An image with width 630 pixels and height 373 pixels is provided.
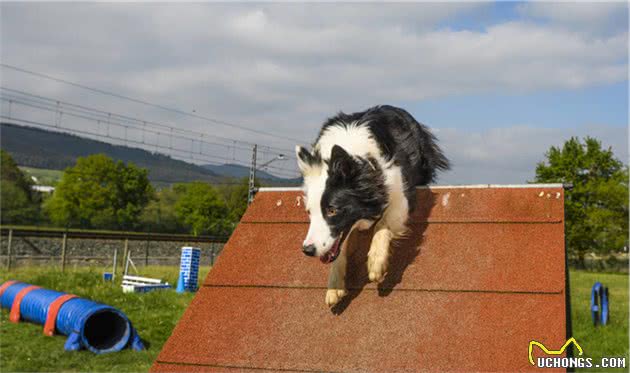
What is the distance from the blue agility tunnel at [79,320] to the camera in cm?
1107

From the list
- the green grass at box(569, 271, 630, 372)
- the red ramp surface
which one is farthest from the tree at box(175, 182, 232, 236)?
the red ramp surface

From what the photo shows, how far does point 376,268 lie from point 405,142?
1.27 metres

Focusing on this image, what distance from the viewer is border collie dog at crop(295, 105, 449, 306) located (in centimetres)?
411

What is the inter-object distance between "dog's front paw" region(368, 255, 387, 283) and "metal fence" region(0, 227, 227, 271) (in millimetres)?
A: 31235

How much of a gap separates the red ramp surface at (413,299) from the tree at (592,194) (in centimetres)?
4932

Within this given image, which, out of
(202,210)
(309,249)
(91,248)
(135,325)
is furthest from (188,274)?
(202,210)

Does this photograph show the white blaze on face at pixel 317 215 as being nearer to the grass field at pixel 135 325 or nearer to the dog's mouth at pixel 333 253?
the dog's mouth at pixel 333 253

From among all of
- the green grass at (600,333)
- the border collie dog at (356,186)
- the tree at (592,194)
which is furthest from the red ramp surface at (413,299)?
the tree at (592,194)

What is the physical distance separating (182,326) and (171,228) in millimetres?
58995

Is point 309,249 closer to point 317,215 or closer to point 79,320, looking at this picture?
point 317,215

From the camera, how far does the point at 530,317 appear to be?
13.0ft

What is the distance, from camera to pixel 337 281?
4453 mm

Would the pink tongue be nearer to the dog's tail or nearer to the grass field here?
the dog's tail

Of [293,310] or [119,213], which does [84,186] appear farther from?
[293,310]
